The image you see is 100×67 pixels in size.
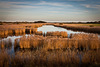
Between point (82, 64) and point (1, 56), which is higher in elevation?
point (1, 56)

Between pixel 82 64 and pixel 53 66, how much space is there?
1.67 metres

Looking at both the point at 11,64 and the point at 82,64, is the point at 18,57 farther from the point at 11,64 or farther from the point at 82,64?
the point at 82,64

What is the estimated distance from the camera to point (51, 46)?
9.22 metres

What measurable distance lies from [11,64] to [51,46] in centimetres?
419

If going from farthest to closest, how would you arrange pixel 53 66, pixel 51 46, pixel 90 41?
pixel 90 41
pixel 51 46
pixel 53 66

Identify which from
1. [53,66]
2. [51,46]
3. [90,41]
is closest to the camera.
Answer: [53,66]

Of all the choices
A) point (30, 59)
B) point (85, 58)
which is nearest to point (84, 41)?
point (85, 58)

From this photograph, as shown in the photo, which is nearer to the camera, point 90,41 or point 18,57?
point 18,57

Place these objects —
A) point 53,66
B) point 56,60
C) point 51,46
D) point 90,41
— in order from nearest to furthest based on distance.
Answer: point 53,66, point 56,60, point 51,46, point 90,41

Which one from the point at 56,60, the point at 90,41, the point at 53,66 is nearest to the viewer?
the point at 53,66

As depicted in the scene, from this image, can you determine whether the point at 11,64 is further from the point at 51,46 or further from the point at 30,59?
the point at 51,46

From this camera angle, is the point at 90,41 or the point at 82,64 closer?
the point at 82,64

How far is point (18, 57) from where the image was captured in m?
6.04

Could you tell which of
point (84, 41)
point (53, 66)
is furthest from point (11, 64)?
point (84, 41)
